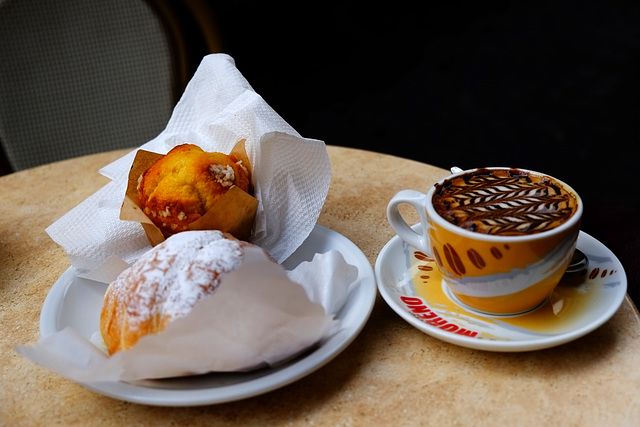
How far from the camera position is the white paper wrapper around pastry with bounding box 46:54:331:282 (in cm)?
82

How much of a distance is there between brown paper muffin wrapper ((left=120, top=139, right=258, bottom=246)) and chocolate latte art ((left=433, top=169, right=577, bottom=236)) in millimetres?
230

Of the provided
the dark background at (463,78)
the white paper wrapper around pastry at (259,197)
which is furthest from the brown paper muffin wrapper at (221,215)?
the dark background at (463,78)

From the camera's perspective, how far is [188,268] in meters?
0.63

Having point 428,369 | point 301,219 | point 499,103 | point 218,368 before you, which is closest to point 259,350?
point 218,368

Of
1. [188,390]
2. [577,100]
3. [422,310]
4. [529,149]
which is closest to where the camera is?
[188,390]

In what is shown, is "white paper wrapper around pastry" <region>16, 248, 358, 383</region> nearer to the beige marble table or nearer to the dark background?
the beige marble table

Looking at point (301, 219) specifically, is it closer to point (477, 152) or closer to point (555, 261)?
point (555, 261)

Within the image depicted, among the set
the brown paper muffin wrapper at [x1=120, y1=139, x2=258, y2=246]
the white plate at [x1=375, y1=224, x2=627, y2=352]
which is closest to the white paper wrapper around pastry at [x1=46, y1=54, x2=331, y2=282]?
the brown paper muffin wrapper at [x1=120, y1=139, x2=258, y2=246]

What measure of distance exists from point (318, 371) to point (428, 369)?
11 cm

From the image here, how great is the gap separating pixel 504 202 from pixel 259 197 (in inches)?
12.5

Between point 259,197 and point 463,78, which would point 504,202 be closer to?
point 259,197

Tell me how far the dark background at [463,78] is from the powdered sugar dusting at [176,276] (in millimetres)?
1859

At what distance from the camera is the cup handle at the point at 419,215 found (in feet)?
2.32

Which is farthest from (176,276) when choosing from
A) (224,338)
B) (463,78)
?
(463,78)
